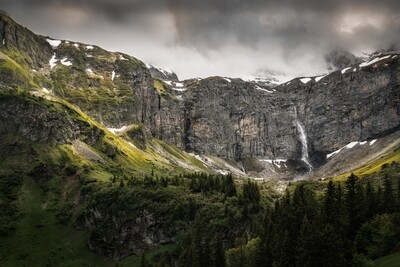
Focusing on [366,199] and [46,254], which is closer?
[366,199]

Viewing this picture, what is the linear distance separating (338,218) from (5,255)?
154 meters

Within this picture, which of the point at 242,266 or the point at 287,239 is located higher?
the point at 287,239

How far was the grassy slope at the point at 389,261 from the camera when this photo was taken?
68812 mm

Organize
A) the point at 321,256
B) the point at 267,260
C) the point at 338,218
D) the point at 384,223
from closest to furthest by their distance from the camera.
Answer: the point at 321,256, the point at 384,223, the point at 338,218, the point at 267,260

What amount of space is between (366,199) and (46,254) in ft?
480

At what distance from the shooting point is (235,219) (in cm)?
18950

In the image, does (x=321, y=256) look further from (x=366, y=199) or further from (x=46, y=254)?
(x=46, y=254)

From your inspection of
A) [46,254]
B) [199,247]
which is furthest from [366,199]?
[46,254]

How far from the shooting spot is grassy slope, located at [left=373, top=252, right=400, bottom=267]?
68812 mm

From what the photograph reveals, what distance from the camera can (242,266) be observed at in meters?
117

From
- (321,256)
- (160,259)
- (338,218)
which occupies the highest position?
(338,218)

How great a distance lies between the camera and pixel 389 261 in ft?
237

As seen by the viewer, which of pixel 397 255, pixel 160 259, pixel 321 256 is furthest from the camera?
pixel 160 259

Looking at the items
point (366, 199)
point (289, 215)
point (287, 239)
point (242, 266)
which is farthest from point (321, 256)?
point (242, 266)
